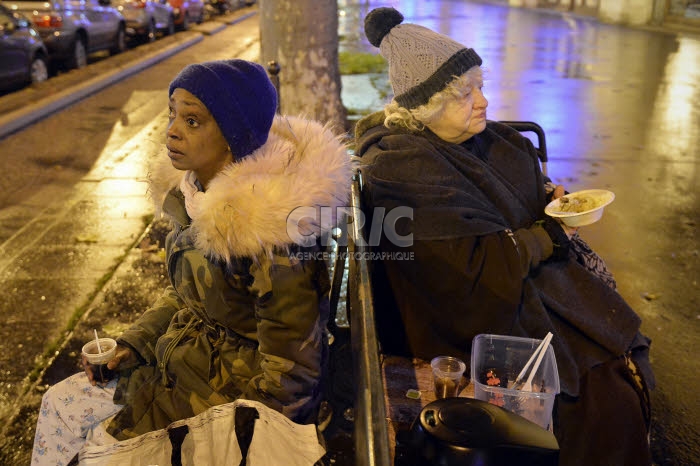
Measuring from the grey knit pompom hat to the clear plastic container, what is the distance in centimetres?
104

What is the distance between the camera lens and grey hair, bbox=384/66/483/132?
275 cm

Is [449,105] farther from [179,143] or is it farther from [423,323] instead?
[179,143]

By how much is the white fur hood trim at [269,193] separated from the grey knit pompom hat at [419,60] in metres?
0.61

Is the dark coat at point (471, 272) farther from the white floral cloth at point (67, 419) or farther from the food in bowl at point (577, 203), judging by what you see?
the white floral cloth at point (67, 419)

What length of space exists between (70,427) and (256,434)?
740 millimetres

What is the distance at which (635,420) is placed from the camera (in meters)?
2.38

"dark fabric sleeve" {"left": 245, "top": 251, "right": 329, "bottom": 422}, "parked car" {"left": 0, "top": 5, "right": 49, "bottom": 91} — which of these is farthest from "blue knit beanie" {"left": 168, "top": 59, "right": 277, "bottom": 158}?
"parked car" {"left": 0, "top": 5, "right": 49, "bottom": 91}

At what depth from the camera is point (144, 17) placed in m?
19.4

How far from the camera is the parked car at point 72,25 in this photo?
1336 cm

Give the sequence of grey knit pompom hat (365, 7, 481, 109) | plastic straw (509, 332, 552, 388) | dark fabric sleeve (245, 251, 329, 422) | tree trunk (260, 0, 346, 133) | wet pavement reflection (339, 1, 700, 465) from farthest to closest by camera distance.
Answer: tree trunk (260, 0, 346, 133) < wet pavement reflection (339, 1, 700, 465) < grey knit pompom hat (365, 7, 481, 109) < plastic straw (509, 332, 552, 388) < dark fabric sleeve (245, 251, 329, 422)

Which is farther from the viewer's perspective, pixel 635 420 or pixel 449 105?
pixel 449 105

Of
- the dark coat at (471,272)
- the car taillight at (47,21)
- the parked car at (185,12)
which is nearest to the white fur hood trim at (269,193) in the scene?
the dark coat at (471,272)

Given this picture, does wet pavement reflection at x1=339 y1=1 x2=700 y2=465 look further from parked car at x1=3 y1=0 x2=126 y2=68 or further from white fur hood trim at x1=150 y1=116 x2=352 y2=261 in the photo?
parked car at x1=3 y1=0 x2=126 y2=68

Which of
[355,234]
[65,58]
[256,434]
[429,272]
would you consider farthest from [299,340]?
[65,58]
